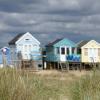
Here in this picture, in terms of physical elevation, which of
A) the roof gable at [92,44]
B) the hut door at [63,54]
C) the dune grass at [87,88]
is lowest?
the dune grass at [87,88]

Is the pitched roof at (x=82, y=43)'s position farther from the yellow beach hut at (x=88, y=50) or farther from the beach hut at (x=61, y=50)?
the beach hut at (x=61, y=50)

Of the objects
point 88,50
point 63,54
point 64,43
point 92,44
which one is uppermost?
point 64,43

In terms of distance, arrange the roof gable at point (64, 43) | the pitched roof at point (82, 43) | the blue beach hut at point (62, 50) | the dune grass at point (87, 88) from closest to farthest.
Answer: the dune grass at point (87, 88), the blue beach hut at point (62, 50), the roof gable at point (64, 43), the pitched roof at point (82, 43)

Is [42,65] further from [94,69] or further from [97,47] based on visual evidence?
[94,69]

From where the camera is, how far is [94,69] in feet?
32.9

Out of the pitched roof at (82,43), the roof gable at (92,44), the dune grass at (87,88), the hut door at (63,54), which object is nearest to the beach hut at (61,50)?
the hut door at (63,54)

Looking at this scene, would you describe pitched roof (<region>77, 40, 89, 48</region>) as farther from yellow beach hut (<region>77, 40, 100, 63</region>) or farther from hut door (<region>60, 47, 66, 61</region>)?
hut door (<region>60, 47, 66, 61</region>)

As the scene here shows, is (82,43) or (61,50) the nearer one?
(61,50)

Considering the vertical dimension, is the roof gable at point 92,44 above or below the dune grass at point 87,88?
above

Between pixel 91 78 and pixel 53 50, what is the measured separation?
123 ft

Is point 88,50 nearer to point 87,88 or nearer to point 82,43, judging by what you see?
point 82,43

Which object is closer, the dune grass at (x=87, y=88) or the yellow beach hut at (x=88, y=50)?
the dune grass at (x=87, y=88)

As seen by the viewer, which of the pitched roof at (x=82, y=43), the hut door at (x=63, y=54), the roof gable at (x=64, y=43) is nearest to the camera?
the hut door at (x=63, y=54)

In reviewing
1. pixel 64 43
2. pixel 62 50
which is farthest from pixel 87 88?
pixel 64 43
